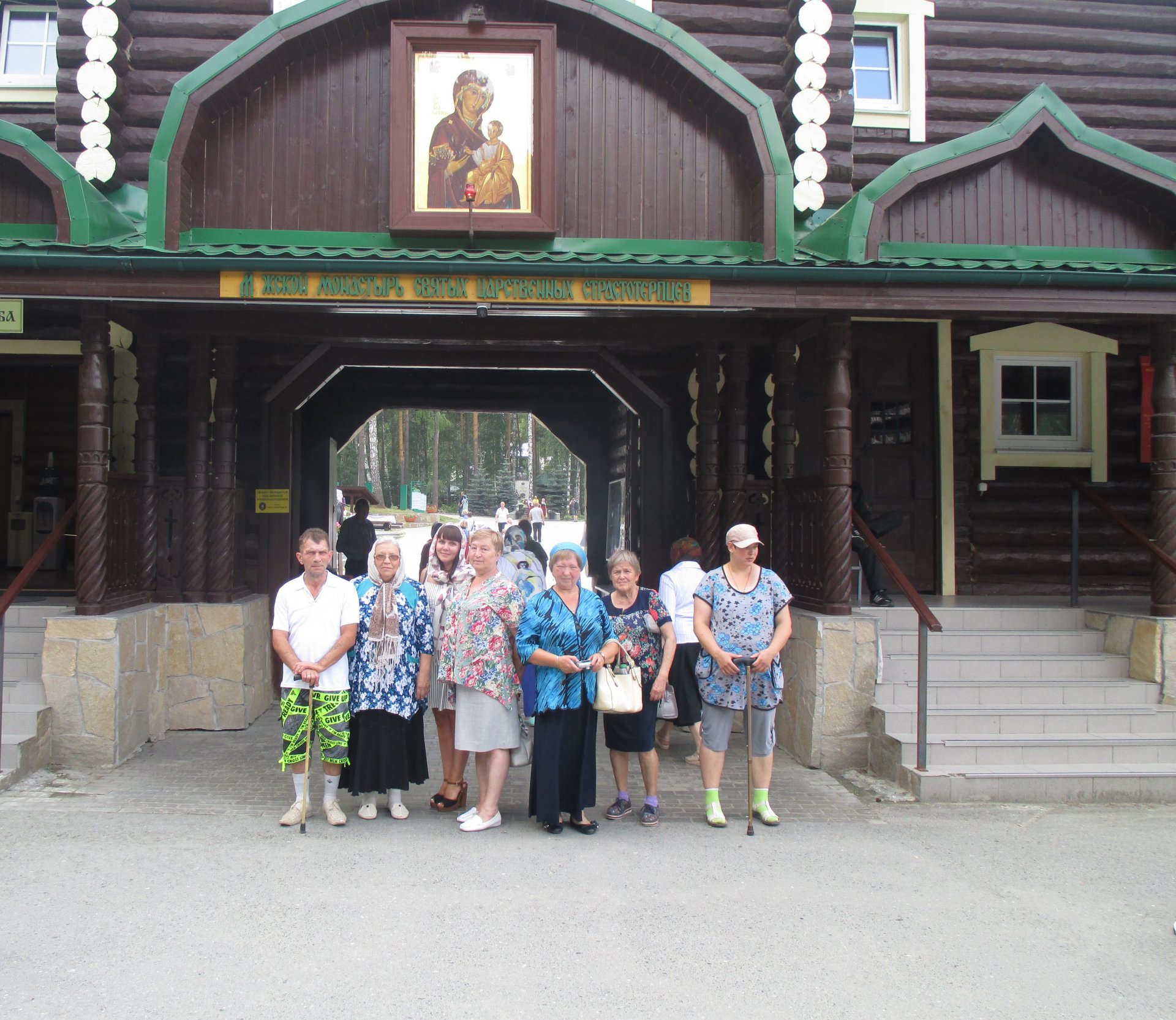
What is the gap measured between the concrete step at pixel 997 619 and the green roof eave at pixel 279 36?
2.96 m

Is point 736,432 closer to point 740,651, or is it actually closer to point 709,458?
point 709,458

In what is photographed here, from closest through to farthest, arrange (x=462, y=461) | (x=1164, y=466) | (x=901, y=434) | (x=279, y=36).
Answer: (x=1164, y=466)
(x=279, y=36)
(x=901, y=434)
(x=462, y=461)

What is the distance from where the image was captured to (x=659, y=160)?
7887mm

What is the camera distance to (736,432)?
8.69 meters

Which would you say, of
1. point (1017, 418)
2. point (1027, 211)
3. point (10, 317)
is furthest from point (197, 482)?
point (1017, 418)

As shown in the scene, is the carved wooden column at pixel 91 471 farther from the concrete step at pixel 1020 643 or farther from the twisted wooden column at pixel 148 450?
the concrete step at pixel 1020 643

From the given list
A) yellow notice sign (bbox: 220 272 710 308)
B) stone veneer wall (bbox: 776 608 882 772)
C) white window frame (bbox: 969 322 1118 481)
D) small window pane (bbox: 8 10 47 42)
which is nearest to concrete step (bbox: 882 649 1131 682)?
stone veneer wall (bbox: 776 608 882 772)

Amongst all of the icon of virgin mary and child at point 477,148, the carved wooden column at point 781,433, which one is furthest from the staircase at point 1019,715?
the icon of virgin mary and child at point 477,148

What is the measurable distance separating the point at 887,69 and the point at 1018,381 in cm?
347

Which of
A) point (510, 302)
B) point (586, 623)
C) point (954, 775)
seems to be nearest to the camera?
point (586, 623)

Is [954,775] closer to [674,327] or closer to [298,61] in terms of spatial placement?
[674,327]

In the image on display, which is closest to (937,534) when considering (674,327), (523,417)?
(674,327)

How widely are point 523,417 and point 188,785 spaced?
6010 cm

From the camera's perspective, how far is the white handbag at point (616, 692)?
5355mm
